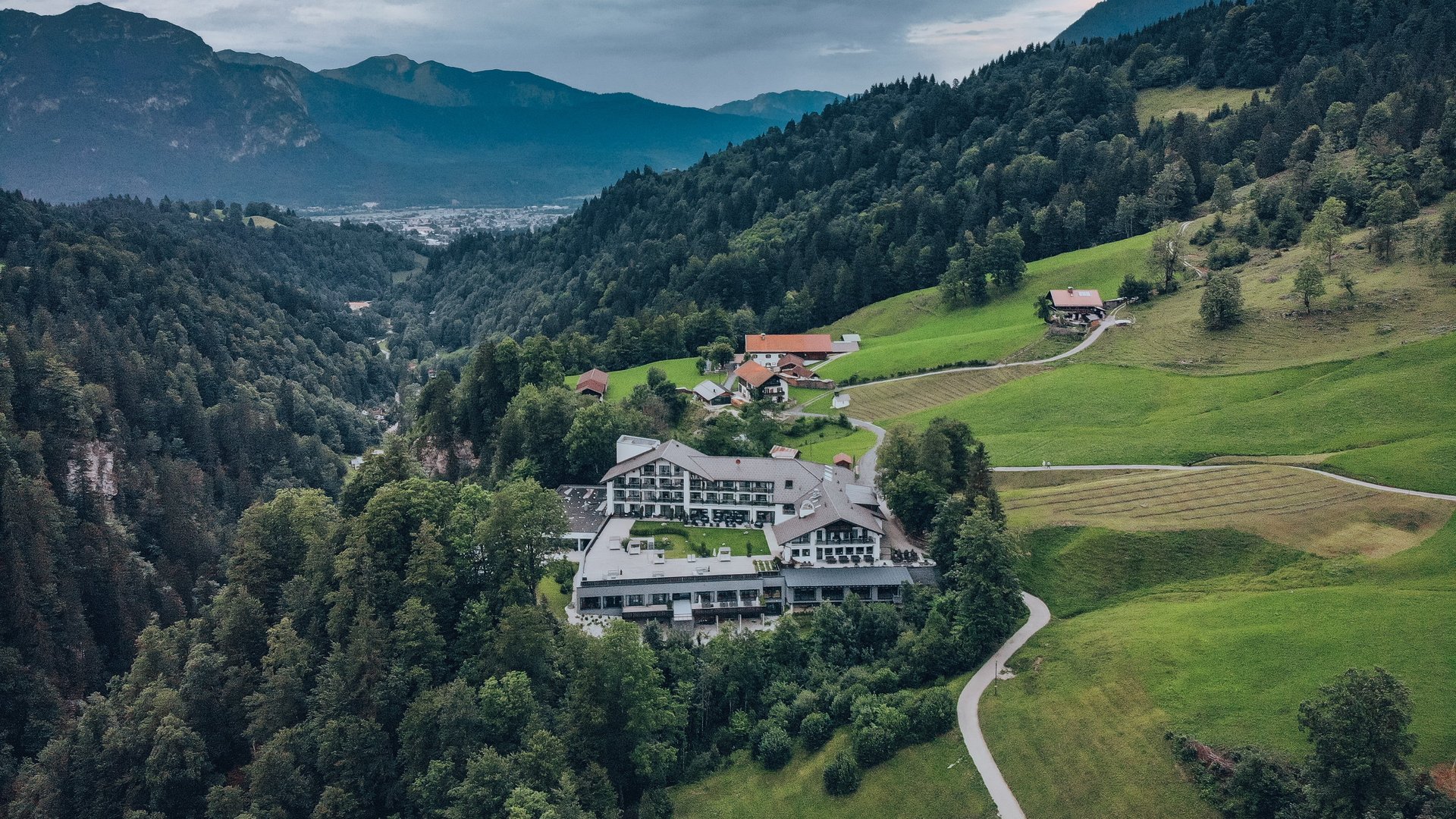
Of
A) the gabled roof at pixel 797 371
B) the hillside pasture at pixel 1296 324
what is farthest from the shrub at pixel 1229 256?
the gabled roof at pixel 797 371

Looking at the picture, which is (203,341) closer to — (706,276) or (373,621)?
(706,276)

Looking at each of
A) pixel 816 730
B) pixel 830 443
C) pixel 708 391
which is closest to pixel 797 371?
pixel 708 391

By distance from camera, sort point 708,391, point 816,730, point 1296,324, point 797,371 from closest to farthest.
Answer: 1. point 816,730
2. point 1296,324
3. point 708,391
4. point 797,371

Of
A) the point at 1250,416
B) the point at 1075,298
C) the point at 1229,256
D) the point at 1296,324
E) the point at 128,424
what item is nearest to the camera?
the point at 1250,416

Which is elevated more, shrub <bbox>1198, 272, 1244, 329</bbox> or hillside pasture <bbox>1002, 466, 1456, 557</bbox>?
shrub <bbox>1198, 272, 1244, 329</bbox>

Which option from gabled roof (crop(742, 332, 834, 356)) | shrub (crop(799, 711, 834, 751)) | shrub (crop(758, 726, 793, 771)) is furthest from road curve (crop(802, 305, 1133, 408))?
shrub (crop(758, 726, 793, 771))

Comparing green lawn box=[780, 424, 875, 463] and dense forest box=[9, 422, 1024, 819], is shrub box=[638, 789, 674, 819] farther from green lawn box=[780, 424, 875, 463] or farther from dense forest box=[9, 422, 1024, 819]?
green lawn box=[780, 424, 875, 463]

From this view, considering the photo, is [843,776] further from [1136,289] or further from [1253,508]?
[1136,289]
